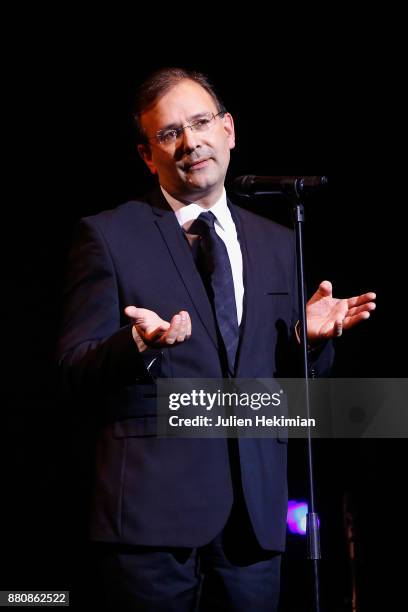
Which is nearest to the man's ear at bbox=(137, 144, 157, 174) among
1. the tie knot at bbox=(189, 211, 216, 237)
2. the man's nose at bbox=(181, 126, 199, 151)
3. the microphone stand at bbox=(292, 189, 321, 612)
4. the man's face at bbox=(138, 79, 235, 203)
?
the man's face at bbox=(138, 79, 235, 203)

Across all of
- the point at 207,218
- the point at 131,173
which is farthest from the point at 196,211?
the point at 131,173

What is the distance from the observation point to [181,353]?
6.15ft

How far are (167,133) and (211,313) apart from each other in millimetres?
598

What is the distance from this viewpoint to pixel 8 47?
3.13 meters

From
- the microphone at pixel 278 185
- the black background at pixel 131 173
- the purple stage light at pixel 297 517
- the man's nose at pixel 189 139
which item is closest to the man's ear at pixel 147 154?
the man's nose at pixel 189 139

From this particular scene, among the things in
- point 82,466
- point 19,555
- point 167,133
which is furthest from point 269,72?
point 19,555

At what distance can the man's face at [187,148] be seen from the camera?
2.12 m

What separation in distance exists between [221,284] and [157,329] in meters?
0.38

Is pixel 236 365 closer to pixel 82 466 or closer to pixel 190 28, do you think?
pixel 82 466

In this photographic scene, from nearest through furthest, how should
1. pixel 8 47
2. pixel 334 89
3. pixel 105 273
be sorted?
1. pixel 105 273
2. pixel 8 47
3. pixel 334 89

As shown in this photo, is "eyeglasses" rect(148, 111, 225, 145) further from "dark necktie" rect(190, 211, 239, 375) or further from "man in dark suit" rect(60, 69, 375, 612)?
"dark necktie" rect(190, 211, 239, 375)

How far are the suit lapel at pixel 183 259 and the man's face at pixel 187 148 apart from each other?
85 millimetres

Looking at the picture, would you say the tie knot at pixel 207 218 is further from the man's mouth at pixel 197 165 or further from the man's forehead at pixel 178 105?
the man's forehead at pixel 178 105

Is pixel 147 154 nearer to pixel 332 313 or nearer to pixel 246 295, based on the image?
pixel 246 295
